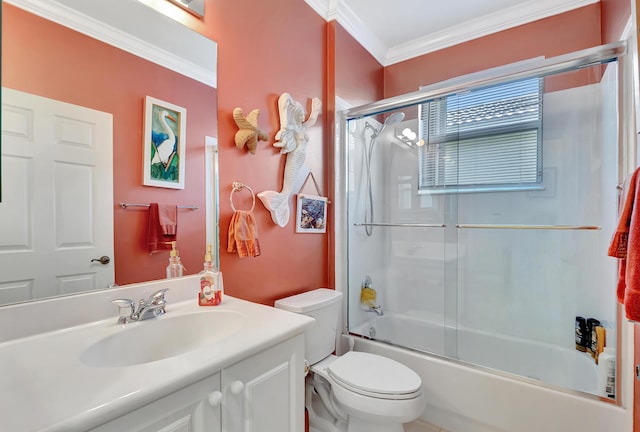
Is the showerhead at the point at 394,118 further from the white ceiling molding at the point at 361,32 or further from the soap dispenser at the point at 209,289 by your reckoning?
the soap dispenser at the point at 209,289

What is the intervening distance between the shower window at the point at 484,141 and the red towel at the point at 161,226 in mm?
1764

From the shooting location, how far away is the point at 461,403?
1729mm

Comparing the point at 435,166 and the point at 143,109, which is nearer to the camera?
the point at 143,109

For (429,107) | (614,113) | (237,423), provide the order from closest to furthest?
(237,423), (614,113), (429,107)

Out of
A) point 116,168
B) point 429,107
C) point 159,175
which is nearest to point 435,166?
point 429,107

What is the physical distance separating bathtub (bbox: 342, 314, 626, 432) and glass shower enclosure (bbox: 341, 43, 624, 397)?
0.06 ft

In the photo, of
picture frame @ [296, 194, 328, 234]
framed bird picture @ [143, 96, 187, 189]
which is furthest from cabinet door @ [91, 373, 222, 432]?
picture frame @ [296, 194, 328, 234]

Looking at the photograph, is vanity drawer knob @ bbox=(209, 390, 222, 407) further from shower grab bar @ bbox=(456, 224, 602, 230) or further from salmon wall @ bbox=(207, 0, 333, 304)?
shower grab bar @ bbox=(456, 224, 602, 230)

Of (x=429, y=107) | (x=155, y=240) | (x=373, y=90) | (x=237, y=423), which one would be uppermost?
(x=373, y=90)

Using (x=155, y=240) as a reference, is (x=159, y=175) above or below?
above

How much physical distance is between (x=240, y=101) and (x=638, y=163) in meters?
1.79

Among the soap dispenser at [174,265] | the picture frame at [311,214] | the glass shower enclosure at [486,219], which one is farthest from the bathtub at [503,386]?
the soap dispenser at [174,265]

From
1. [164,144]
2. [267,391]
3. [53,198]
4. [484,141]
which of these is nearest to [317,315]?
[267,391]

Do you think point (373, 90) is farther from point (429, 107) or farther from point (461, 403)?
point (461, 403)
